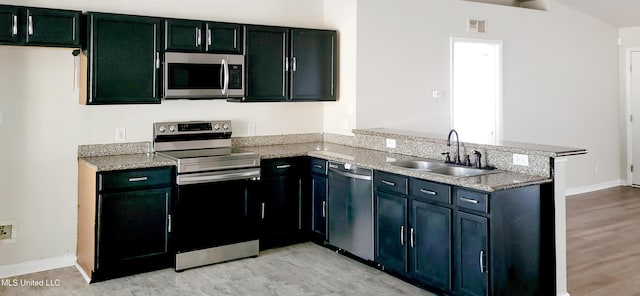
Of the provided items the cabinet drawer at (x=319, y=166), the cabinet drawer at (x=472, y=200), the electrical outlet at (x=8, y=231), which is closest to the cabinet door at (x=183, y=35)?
the cabinet drawer at (x=319, y=166)

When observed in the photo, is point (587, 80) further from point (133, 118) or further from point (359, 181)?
point (133, 118)

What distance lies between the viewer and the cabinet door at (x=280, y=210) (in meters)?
4.61

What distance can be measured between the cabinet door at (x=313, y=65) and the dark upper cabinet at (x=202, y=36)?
0.62 metres

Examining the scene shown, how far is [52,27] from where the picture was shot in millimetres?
3771

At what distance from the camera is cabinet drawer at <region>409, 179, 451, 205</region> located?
342cm

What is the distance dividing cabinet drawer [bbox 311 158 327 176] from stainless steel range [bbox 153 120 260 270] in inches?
22.6

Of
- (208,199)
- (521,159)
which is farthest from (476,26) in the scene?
(208,199)

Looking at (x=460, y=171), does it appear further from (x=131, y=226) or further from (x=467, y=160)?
(x=131, y=226)

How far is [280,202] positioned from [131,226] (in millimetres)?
1305

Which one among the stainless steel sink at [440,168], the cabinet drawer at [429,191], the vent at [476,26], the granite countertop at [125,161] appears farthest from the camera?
the vent at [476,26]

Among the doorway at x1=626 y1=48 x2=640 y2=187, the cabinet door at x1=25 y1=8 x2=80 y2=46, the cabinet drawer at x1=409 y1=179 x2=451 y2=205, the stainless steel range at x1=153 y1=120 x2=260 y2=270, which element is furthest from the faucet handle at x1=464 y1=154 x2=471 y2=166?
the doorway at x1=626 y1=48 x2=640 y2=187

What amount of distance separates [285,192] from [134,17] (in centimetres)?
192

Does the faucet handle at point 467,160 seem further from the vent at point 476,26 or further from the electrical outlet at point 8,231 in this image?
the electrical outlet at point 8,231

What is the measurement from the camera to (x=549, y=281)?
3.39 meters
